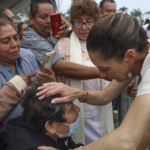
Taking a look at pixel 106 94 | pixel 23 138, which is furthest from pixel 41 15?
pixel 23 138

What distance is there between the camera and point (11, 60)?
2031 mm

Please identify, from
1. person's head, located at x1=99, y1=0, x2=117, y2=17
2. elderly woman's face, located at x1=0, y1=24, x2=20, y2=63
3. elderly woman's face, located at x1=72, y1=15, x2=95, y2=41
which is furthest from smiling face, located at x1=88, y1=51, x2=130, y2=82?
person's head, located at x1=99, y1=0, x2=117, y2=17

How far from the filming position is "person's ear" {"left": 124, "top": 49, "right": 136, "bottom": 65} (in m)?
1.43

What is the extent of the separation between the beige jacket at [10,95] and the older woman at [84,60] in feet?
2.99

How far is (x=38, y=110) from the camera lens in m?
1.63

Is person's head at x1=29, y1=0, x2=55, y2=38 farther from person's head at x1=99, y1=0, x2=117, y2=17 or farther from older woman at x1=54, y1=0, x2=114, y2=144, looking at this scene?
person's head at x1=99, y1=0, x2=117, y2=17

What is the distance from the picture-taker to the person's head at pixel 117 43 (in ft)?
4.69

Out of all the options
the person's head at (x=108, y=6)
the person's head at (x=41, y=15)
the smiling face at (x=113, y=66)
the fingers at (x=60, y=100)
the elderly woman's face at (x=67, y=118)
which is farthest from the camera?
the person's head at (x=108, y=6)

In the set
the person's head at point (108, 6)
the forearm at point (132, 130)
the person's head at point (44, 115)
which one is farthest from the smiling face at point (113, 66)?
the person's head at point (108, 6)

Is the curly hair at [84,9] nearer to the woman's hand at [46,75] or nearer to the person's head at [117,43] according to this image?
the woman's hand at [46,75]

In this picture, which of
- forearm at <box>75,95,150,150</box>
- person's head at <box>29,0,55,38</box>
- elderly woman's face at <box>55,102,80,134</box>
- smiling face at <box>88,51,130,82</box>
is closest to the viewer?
forearm at <box>75,95,150,150</box>

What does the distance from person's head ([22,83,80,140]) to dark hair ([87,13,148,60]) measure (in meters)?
0.62

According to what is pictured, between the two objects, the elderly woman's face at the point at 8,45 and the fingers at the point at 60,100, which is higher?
the elderly woman's face at the point at 8,45

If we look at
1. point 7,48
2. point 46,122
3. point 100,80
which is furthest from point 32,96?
point 100,80
